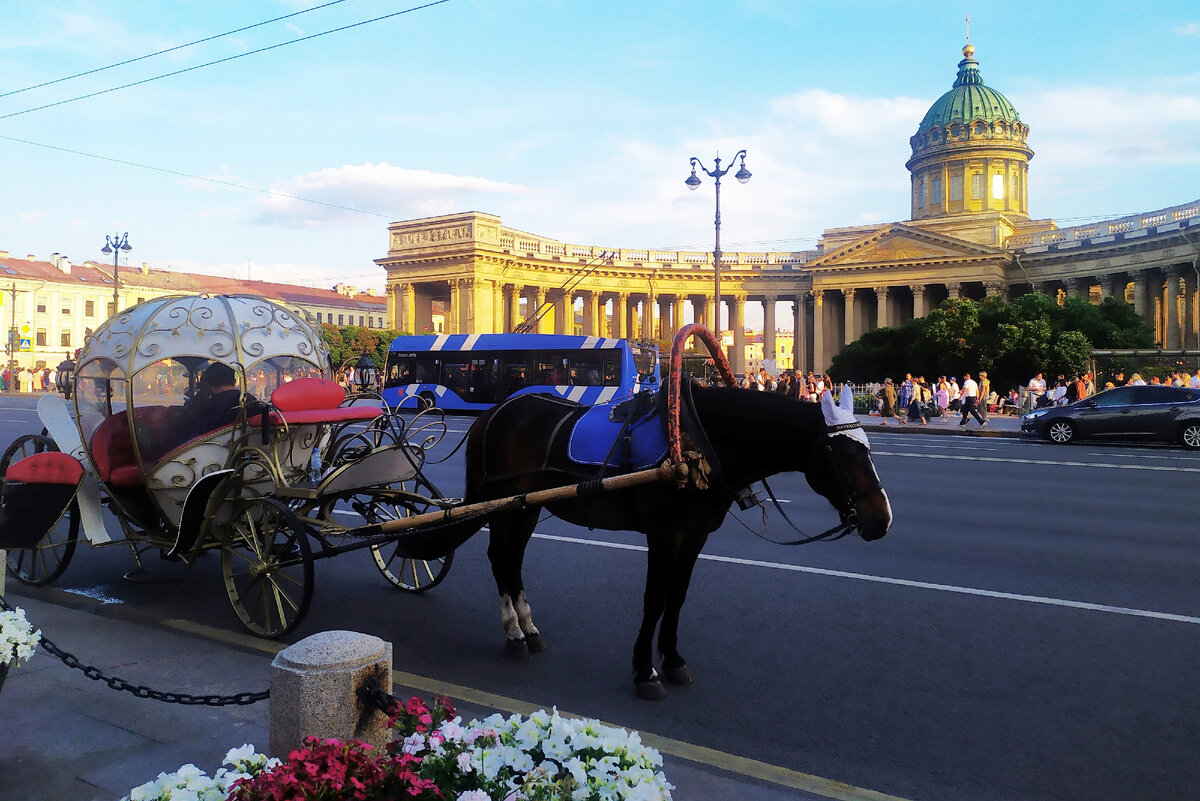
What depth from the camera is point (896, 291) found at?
74.4 m

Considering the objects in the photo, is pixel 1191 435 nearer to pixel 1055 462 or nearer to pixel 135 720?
pixel 1055 462

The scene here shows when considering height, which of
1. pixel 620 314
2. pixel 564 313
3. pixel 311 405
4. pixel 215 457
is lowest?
pixel 215 457

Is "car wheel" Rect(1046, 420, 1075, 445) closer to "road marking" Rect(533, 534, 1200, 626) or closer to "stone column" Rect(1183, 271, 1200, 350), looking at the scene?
"road marking" Rect(533, 534, 1200, 626)

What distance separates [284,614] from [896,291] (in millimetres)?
75020

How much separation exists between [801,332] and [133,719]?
3158 inches

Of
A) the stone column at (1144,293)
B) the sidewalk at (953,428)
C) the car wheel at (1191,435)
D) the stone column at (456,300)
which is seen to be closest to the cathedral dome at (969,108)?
the stone column at (1144,293)

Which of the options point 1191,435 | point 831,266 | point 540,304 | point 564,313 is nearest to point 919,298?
point 831,266

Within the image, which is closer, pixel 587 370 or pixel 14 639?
pixel 14 639

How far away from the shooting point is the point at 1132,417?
2089 cm

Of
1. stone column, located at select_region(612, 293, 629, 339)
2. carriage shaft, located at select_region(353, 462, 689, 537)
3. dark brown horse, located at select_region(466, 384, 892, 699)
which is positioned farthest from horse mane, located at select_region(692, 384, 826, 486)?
stone column, located at select_region(612, 293, 629, 339)

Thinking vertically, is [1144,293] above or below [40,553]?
above

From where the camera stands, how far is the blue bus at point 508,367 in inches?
1268

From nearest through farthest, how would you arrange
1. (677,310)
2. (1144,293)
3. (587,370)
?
(587,370) → (1144,293) → (677,310)

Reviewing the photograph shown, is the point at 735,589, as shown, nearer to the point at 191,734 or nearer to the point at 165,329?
the point at 191,734
